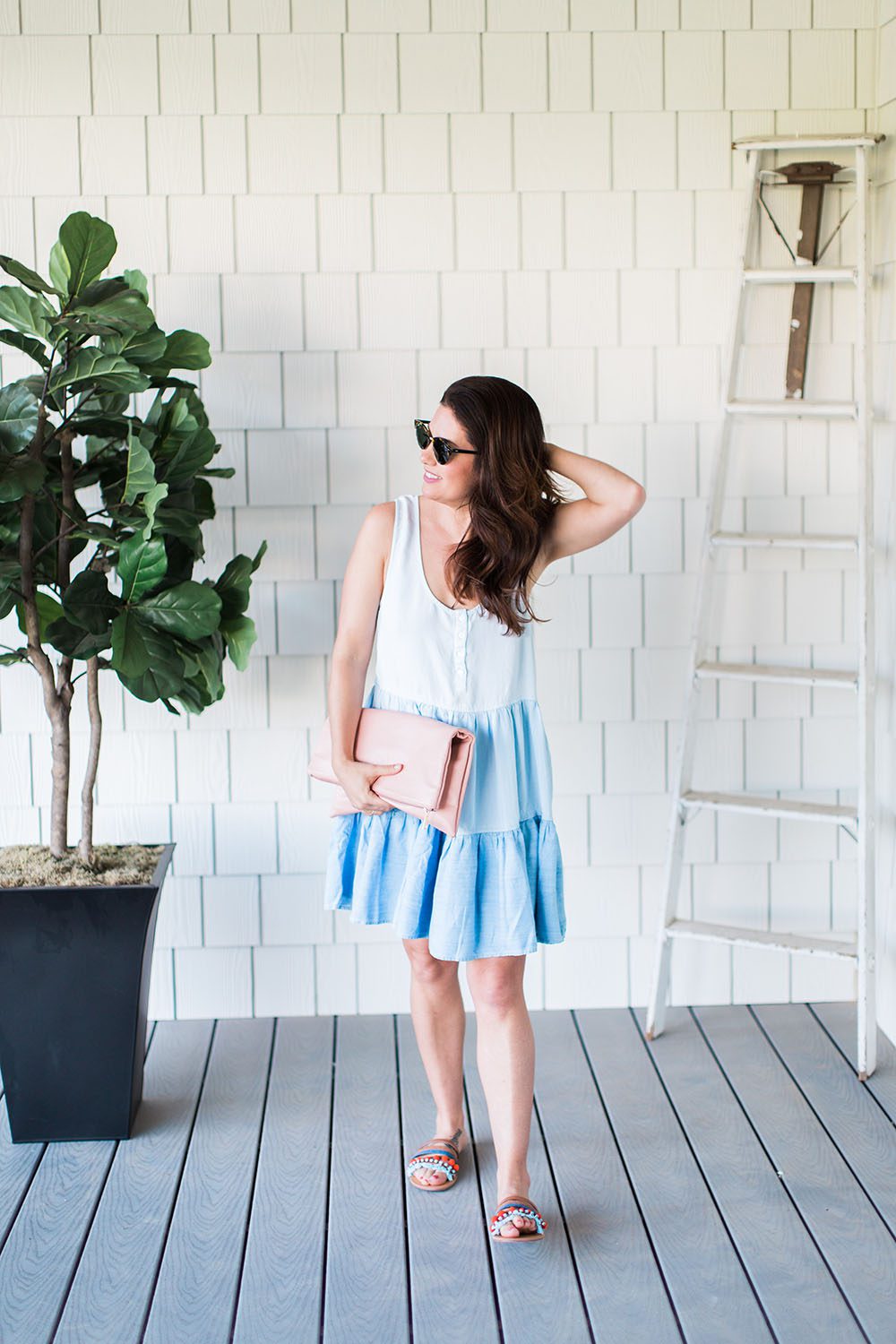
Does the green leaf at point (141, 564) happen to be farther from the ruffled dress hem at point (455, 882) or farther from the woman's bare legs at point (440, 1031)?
the woman's bare legs at point (440, 1031)

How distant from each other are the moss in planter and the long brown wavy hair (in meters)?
1.08

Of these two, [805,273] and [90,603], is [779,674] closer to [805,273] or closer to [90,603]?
[805,273]

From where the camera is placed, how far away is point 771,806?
3.43 m

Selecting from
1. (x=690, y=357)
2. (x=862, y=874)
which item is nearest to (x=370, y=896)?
(x=862, y=874)

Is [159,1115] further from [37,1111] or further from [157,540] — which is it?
[157,540]

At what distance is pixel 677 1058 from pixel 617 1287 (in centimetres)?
104

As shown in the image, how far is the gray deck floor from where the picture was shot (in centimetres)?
233

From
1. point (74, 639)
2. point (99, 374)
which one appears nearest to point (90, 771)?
point (74, 639)

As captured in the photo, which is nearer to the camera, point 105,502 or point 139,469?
point 139,469

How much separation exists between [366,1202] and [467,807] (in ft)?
2.85

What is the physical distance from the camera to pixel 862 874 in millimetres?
3332

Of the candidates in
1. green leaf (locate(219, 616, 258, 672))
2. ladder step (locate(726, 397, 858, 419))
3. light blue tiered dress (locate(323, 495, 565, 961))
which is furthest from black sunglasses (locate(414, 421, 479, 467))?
ladder step (locate(726, 397, 858, 419))

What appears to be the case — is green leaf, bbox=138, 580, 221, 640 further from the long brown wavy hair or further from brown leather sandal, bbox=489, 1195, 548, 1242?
brown leather sandal, bbox=489, 1195, 548, 1242

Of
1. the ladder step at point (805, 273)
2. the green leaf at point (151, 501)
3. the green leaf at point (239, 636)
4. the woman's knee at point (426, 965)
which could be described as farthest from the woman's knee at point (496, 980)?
the ladder step at point (805, 273)
